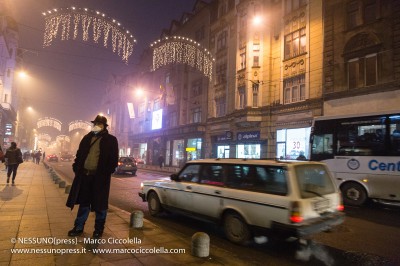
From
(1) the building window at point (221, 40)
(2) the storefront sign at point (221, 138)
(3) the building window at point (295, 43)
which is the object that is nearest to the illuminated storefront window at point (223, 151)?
(2) the storefront sign at point (221, 138)

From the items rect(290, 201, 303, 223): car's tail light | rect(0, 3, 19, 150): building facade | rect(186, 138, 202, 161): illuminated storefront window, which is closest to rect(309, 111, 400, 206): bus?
rect(290, 201, 303, 223): car's tail light

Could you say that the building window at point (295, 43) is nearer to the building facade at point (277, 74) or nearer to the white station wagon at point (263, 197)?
the building facade at point (277, 74)

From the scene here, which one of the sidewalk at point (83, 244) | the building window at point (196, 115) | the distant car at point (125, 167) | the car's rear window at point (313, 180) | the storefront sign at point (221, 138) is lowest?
the sidewalk at point (83, 244)

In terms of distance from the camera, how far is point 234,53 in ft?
94.7

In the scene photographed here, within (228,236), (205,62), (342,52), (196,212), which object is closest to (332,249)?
(228,236)

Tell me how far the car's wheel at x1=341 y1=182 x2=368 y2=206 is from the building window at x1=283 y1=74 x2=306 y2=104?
11.0 metres

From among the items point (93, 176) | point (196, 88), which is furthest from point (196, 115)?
point (93, 176)

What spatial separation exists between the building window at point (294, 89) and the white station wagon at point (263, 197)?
1689 centimetres

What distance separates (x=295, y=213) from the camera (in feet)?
16.7

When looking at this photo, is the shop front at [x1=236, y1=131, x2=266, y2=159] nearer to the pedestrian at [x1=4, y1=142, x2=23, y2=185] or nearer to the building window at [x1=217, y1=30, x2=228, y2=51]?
the building window at [x1=217, y1=30, x2=228, y2=51]

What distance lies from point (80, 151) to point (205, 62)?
92.4ft

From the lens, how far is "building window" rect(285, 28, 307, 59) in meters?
22.1

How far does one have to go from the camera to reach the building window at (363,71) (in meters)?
17.5

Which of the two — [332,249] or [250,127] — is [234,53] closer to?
[250,127]
